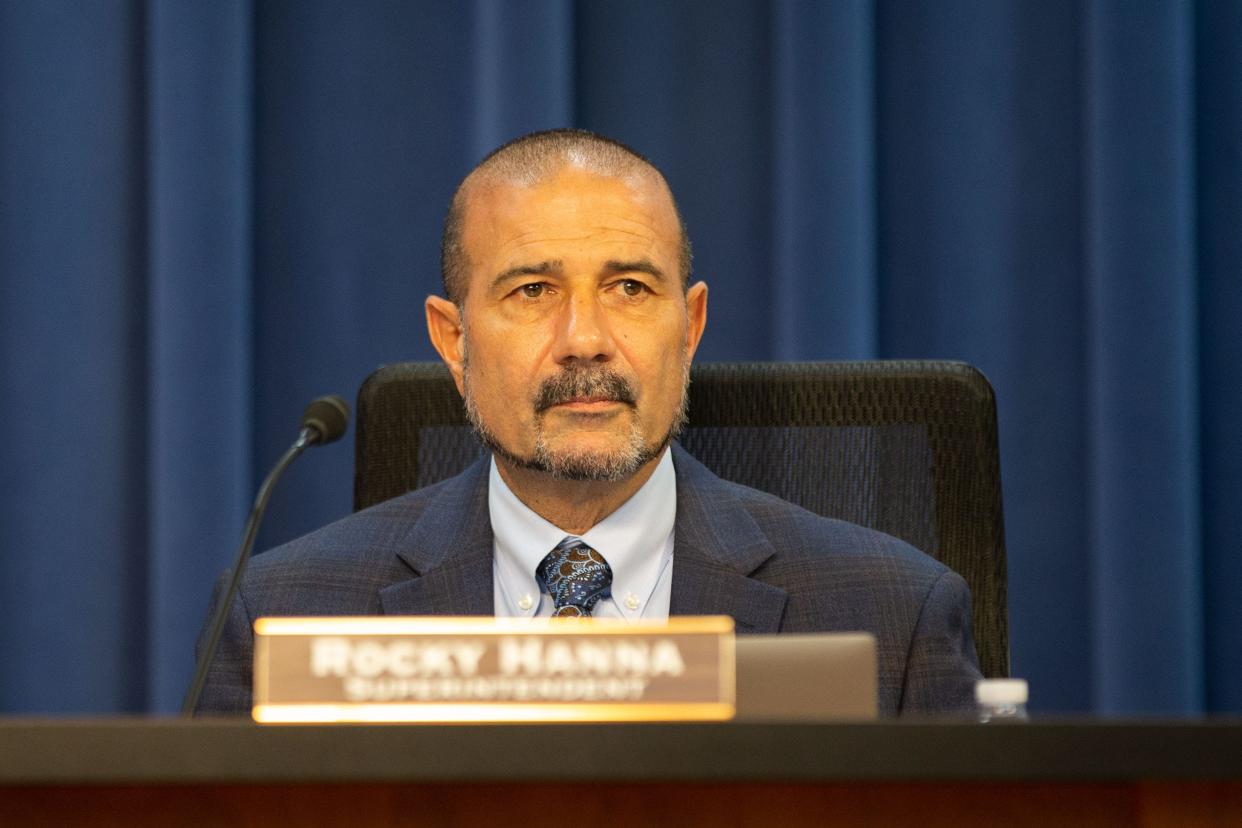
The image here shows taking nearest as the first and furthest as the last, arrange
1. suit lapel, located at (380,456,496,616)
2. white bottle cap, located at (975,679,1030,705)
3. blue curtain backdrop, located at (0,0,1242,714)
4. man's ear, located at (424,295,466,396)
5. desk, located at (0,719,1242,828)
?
desk, located at (0,719,1242,828), white bottle cap, located at (975,679,1030,705), suit lapel, located at (380,456,496,616), man's ear, located at (424,295,466,396), blue curtain backdrop, located at (0,0,1242,714)

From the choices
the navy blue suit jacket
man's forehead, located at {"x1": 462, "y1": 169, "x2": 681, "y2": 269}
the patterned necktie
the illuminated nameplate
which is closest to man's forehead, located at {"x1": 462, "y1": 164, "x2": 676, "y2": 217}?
man's forehead, located at {"x1": 462, "y1": 169, "x2": 681, "y2": 269}

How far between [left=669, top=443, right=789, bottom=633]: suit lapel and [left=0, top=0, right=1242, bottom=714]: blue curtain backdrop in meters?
0.55

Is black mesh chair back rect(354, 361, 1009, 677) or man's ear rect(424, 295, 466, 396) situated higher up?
man's ear rect(424, 295, 466, 396)

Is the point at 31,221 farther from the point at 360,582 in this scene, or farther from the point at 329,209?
the point at 360,582

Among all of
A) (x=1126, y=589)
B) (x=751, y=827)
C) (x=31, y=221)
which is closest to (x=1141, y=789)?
(x=751, y=827)

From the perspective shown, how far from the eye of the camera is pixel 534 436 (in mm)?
1698

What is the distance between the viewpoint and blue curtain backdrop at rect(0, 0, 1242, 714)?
221 cm

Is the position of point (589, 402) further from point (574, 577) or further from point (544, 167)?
point (544, 167)

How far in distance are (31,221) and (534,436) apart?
1.09 meters

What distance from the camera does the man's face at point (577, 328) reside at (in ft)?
5.52

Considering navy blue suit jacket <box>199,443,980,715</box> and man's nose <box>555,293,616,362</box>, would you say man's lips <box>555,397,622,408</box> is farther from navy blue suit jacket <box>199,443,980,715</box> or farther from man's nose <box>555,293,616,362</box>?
navy blue suit jacket <box>199,443,980,715</box>

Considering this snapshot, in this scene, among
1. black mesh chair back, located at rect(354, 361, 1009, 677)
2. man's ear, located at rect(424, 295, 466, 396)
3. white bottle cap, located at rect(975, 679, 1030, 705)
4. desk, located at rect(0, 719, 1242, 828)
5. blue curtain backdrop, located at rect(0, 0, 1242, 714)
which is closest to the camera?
desk, located at rect(0, 719, 1242, 828)

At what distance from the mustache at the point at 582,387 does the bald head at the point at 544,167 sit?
220mm

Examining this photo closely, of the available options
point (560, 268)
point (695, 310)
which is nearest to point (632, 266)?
point (560, 268)
